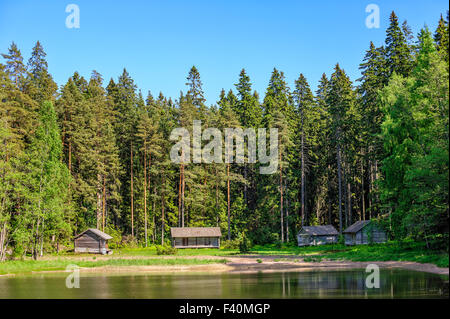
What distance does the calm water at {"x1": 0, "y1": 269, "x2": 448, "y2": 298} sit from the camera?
60.2 ft

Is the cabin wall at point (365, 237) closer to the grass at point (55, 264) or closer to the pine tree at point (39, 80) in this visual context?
the grass at point (55, 264)

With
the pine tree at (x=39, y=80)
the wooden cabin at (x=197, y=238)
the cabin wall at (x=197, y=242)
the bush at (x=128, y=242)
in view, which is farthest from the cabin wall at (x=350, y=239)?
the pine tree at (x=39, y=80)

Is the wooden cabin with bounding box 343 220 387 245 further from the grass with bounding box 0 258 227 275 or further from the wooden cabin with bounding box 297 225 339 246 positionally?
the grass with bounding box 0 258 227 275

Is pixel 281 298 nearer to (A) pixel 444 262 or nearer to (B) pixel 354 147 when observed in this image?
(A) pixel 444 262

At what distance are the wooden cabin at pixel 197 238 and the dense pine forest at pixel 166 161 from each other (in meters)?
3.20

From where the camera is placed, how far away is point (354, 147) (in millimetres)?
63062

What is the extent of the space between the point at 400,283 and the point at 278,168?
42068 mm

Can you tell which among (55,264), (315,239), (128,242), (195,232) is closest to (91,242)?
(128,242)

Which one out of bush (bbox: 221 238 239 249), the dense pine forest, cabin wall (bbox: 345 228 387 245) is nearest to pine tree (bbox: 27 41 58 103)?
the dense pine forest

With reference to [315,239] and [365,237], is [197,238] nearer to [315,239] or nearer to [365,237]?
[315,239]

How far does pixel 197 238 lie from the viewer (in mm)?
62031

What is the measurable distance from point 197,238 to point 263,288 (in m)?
41.3

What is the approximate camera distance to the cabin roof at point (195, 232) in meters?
60.6
